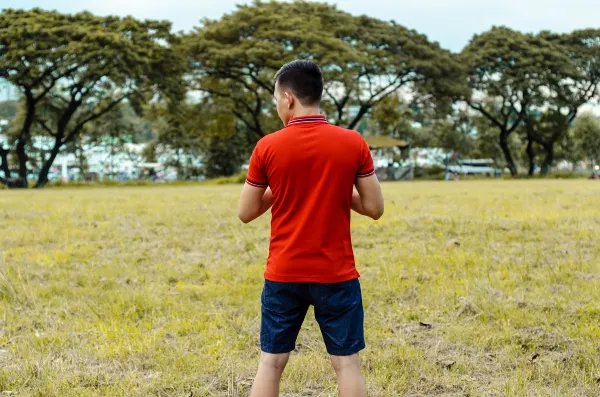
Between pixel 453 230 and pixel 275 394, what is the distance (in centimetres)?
635

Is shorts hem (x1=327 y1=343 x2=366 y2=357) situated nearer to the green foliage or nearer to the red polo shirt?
the red polo shirt

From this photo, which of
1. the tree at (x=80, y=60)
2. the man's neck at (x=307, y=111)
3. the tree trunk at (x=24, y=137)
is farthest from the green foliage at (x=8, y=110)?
the man's neck at (x=307, y=111)

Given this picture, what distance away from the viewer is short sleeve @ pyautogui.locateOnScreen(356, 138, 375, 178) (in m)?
2.45

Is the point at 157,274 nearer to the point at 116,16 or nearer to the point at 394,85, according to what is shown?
the point at 116,16

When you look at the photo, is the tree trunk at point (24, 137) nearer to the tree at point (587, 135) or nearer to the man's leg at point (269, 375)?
the man's leg at point (269, 375)

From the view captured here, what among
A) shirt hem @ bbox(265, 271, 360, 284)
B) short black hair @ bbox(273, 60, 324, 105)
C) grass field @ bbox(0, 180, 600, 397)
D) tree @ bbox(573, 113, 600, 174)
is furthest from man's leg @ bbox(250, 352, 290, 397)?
tree @ bbox(573, 113, 600, 174)

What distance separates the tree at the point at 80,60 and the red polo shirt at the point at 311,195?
27069mm

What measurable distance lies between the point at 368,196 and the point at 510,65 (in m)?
39.5

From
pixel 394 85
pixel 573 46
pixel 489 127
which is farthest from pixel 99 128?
pixel 573 46

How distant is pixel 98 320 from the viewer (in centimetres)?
460

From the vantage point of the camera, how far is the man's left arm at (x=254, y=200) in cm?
251

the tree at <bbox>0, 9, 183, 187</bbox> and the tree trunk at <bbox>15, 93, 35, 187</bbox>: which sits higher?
the tree at <bbox>0, 9, 183, 187</bbox>

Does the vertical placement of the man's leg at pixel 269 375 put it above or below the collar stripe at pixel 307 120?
below

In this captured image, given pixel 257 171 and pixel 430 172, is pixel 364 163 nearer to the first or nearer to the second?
pixel 257 171
